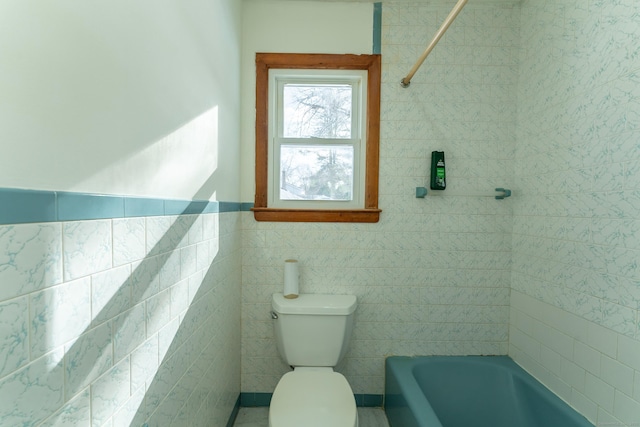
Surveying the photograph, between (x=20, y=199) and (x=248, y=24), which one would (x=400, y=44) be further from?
(x=20, y=199)

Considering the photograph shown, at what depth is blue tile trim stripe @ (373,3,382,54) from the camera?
5.70 ft

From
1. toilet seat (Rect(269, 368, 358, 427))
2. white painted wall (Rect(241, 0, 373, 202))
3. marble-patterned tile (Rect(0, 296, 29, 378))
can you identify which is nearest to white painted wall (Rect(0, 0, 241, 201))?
marble-patterned tile (Rect(0, 296, 29, 378))

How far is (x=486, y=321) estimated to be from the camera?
180 centimetres

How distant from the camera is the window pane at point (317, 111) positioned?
6.13ft

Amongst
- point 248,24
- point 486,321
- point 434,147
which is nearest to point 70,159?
point 248,24

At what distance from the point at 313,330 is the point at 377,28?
173cm

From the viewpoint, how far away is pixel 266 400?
5.96 feet

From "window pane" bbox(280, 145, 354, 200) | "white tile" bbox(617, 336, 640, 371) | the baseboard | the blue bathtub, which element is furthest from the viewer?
"window pane" bbox(280, 145, 354, 200)

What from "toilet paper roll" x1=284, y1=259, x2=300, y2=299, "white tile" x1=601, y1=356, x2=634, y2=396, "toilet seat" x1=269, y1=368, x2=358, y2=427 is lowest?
"toilet seat" x1=269, y1=368, x2=358, y2=427

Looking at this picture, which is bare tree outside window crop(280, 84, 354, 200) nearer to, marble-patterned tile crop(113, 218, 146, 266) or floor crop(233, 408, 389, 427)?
marble-patterned tile crop(113, 218, 146, 266)

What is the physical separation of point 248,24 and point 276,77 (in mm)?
315

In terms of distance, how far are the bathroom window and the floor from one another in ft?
3.89

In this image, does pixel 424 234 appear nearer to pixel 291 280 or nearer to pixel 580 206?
pixel 580 206

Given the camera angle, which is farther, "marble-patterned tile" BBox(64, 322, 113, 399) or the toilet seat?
the toilet seat
